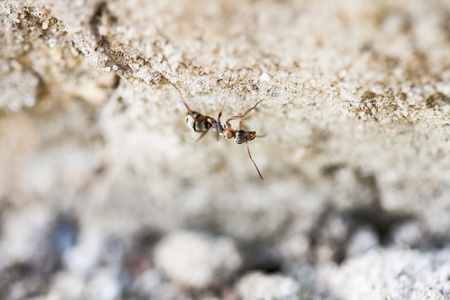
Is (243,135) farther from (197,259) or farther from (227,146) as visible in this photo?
(197,259)

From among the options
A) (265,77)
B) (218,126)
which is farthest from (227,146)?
(265,77)

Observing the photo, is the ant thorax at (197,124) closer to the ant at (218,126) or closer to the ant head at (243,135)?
the ant at (218,126)

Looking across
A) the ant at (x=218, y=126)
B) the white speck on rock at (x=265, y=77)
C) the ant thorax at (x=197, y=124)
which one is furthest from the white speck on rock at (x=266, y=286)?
the white speck on rock at (x=265, y=77)

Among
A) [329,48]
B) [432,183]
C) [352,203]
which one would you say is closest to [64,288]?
[352,203]

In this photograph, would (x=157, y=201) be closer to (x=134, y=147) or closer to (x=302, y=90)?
(x=134, y=147)

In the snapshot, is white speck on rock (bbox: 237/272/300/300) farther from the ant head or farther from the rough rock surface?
the ant head

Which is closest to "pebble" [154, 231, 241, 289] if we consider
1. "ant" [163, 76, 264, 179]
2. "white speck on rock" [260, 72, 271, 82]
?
"ant" [163, 76, 264, 179]
